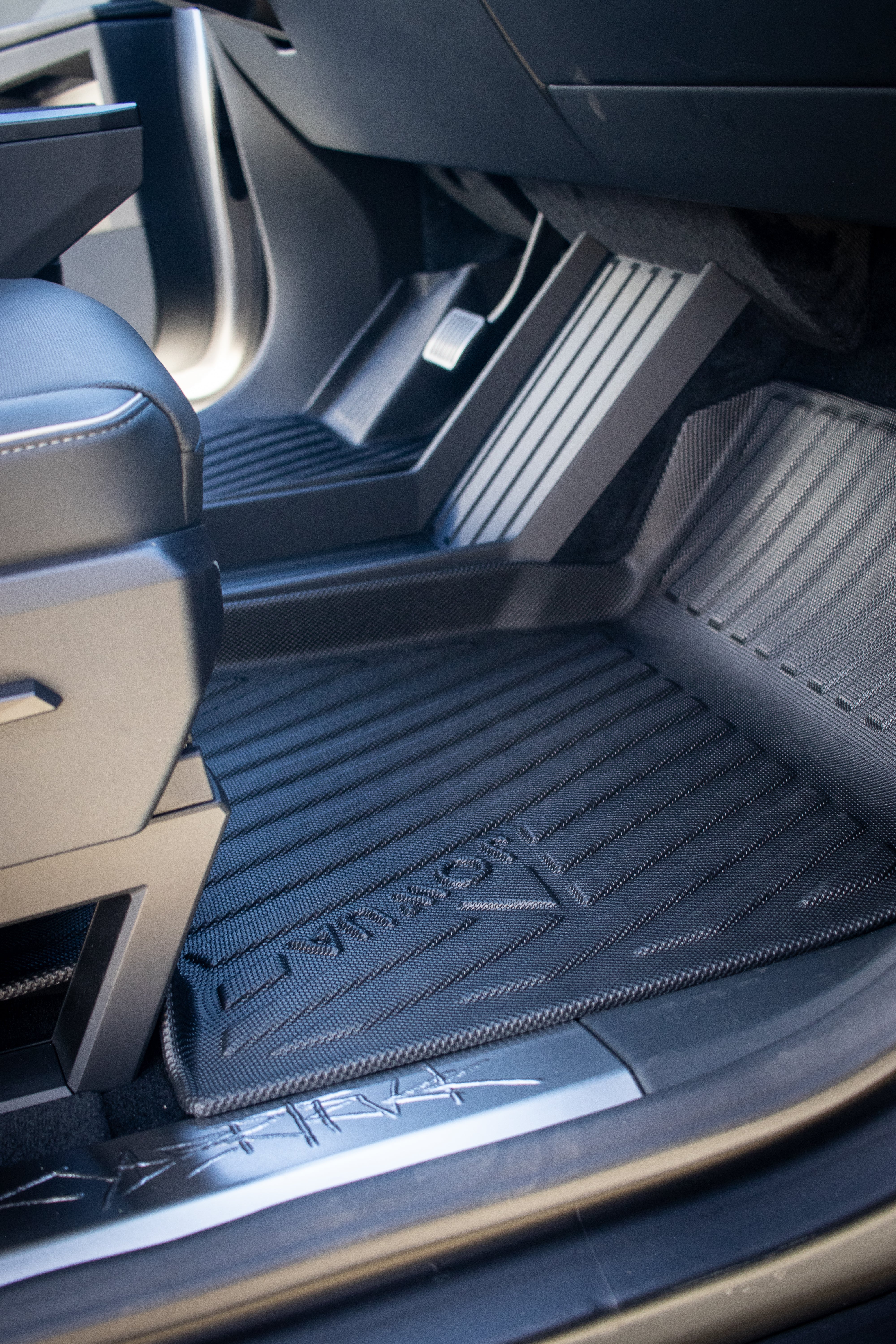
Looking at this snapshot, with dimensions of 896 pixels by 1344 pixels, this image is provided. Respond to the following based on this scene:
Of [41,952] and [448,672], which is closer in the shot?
[41,952]

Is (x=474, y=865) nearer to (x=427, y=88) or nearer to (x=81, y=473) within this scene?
(x=81, y=473)

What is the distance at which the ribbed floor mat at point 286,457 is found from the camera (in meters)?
1.70

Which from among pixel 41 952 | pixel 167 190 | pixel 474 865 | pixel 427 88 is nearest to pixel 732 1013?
pixel 474 865

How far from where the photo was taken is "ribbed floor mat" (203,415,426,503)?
1.70 metres

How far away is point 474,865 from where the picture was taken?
3.65 ft

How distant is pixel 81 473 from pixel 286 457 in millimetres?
1136

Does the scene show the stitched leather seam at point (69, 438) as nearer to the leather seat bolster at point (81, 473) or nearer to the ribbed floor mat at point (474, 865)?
the leather seat bolster at point (81, 473)

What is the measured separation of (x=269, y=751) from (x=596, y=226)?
2.99ft

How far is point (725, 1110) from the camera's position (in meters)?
0.73

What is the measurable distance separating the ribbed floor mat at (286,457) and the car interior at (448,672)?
14 mm

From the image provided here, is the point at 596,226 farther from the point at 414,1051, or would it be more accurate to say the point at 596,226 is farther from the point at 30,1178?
the point at 30,1178

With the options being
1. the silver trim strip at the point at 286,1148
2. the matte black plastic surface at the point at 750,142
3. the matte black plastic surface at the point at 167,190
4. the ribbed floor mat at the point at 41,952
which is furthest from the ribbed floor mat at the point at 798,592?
the matte black plastic surface at the point at 167,190

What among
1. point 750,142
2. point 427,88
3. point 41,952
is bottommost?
point 41,952

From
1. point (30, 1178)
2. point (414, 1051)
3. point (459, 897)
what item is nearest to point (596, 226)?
point (459, 897)
